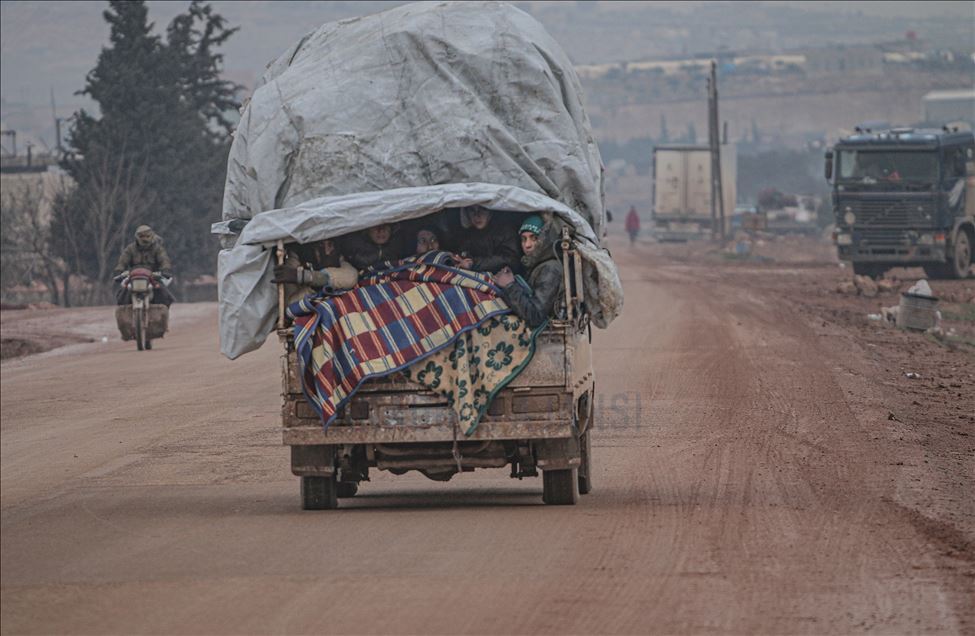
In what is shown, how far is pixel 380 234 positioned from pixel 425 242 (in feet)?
0.96

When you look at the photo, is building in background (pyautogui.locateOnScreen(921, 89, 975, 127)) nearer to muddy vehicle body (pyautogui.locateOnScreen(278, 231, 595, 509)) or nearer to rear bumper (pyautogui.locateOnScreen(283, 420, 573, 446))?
muddy vehicle body (pyautogui.locateOnScreen(278, 231, 595, 509))

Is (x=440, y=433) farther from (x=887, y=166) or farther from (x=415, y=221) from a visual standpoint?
(x=887, y=166)

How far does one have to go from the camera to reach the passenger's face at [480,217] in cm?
1091

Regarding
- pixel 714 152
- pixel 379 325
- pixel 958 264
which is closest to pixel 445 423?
pixel 379 325

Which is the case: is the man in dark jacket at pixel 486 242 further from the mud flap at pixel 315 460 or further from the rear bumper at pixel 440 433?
the mud flap at pixel 315 460

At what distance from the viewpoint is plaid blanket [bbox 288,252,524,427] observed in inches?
416

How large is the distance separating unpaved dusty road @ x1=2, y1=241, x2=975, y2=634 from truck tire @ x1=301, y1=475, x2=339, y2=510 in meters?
0.18

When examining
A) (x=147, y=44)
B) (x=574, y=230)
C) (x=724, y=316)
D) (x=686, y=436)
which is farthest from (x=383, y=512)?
(x=147, y=44)

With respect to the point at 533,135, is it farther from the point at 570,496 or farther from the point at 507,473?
the point at 507,473

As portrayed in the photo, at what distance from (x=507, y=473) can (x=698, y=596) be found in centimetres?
534

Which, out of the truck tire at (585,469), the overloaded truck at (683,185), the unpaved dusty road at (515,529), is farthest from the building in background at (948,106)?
the truck tire at (585,469)

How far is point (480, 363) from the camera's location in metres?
10.6

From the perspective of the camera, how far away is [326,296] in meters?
10.8

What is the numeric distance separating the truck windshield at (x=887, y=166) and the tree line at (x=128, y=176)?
20777mm
